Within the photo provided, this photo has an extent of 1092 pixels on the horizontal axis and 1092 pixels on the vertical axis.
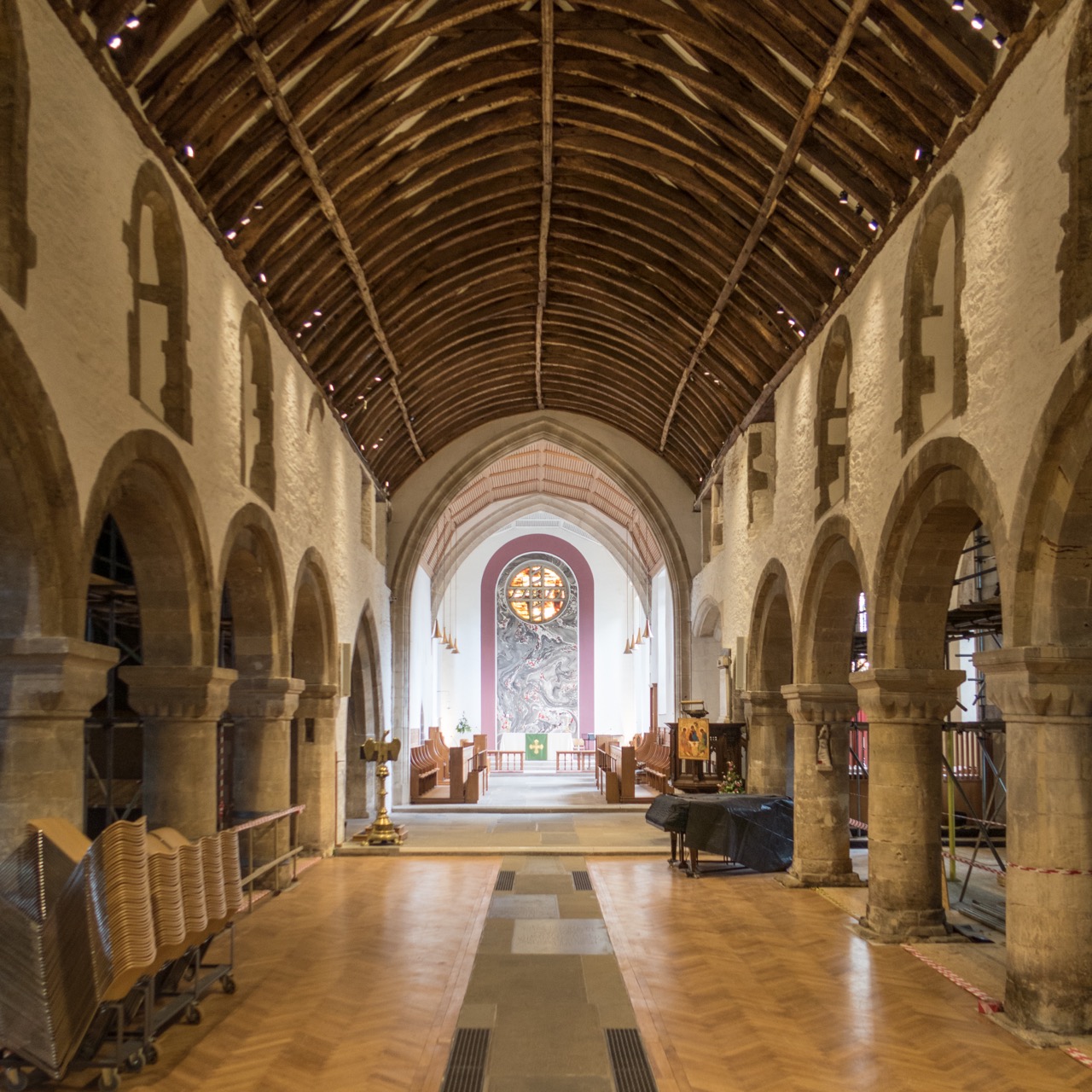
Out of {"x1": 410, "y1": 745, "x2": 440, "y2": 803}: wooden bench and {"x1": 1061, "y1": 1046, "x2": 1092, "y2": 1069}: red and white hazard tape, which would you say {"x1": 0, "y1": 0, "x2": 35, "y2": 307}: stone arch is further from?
{"x1": 410, "y1": 745, "x2": 440, "y2": 803}: wooden bench

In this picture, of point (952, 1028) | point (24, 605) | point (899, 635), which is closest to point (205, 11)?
point (24, 605)

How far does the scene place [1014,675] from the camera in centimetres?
661

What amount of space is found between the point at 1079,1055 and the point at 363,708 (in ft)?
45.2

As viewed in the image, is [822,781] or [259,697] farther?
[259,697]

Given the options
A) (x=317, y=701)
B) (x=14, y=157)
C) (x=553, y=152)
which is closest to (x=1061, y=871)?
(x=14, y=157)

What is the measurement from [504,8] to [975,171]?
4164 millimetres

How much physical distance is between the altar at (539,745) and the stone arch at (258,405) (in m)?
23.3

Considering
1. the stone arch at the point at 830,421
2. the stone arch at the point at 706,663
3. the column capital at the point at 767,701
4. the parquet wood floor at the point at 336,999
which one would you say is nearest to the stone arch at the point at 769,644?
the column capital at the point at 767,701

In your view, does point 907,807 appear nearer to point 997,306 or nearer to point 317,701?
point 997,306

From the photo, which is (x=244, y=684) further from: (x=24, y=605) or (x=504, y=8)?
(x=504, y=8)

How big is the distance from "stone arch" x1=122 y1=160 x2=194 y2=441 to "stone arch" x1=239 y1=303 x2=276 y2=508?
203 centimetres

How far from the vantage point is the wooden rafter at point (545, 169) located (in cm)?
953

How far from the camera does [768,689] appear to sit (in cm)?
1413

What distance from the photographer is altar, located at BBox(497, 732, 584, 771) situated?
1331 inches
